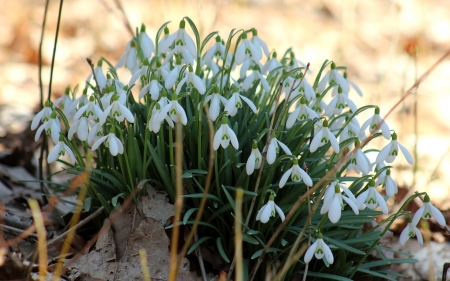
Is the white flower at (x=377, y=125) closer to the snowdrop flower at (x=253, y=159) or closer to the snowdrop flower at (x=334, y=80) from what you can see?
the snowdrop flower at (x=334, y=80)

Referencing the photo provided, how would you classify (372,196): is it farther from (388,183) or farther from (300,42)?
(300,42)

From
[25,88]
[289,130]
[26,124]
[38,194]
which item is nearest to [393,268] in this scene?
[289,130]

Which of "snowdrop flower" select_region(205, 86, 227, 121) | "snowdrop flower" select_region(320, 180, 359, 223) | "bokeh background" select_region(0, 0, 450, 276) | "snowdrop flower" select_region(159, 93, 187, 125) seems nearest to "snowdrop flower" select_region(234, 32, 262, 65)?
"snowdrop flower" select_region(205, 86, 227, 121)

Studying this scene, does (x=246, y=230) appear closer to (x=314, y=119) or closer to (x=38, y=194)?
(x=314, y=119)

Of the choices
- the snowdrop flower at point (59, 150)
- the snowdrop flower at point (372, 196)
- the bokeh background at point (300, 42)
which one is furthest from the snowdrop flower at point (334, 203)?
the bokeh background at point (300, 42)

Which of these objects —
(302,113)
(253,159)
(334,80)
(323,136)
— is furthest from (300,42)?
(253,159)

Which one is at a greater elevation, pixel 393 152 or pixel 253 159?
pixel 393 152

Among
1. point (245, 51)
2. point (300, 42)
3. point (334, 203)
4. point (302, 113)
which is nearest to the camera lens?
point (334, 203)
